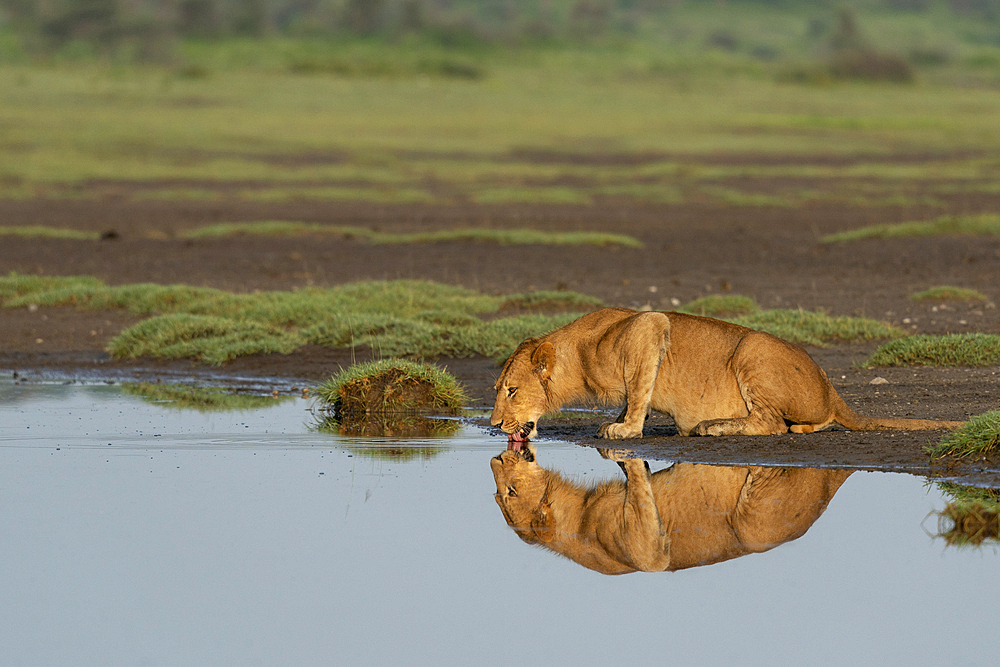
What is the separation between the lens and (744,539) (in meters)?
6.91

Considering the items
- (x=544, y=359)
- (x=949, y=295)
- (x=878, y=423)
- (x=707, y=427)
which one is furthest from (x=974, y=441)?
(x=949, y=295)

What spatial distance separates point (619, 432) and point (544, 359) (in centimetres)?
79

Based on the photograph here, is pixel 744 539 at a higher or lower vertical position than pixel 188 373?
higher

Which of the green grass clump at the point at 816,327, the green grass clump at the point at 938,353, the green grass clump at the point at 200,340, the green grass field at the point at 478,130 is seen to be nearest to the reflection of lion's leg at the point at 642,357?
the green grass clump at the point at 938,353

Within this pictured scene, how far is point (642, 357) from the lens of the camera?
9.19m

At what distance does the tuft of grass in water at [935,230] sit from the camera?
1095 inches

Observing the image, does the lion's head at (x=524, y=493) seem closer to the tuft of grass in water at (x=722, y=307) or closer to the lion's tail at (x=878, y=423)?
the lion's tail at (x=878, y=423)

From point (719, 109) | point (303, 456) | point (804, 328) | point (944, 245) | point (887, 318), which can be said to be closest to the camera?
point (303, 456)

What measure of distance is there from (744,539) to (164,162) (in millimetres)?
49101

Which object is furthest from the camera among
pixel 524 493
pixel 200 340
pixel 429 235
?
pixel 429 235

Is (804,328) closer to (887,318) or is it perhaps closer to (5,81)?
(887,318)

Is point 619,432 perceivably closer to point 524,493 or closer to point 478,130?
point 524,493

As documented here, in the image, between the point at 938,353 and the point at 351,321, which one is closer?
the point at 938,353

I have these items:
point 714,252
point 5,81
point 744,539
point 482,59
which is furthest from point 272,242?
point 482,59
